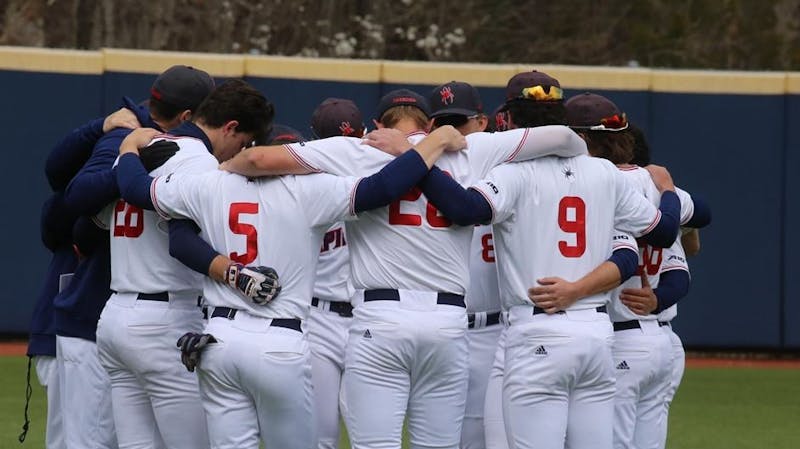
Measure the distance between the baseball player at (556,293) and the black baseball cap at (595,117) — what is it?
0.43 meters

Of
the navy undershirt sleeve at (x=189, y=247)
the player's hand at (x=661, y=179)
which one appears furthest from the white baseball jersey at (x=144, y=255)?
the player's hand at (x=661, y=179)

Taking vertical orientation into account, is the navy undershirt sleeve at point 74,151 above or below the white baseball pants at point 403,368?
above

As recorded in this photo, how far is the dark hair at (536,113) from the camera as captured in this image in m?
5.50

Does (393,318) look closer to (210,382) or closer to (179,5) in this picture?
(210,382)

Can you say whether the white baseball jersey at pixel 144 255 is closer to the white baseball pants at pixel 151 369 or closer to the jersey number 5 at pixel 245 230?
the white baseball pants at pixel 151 369

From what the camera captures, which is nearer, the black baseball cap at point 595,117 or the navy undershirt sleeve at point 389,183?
the navy undershirt sleeve at point 389,183

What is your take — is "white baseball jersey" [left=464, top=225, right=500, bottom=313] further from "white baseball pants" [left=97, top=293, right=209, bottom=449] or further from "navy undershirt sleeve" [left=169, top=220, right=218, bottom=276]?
"navy undershirt sleeve" [left=169, top=220, right=218, bottom=276]

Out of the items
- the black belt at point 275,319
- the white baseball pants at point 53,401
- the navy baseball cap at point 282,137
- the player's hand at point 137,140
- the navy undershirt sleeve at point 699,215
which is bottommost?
the white baseball pants at point 53,401

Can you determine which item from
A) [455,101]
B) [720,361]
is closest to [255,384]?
[455,101]

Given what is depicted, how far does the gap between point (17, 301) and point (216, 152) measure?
7.54m

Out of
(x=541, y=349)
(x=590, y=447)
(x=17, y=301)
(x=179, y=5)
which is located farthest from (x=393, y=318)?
(x=179, y=5)

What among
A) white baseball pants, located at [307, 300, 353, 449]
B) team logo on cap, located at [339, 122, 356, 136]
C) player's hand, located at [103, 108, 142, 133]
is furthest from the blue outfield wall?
player's hand, located at [103, 108, 142, 133]

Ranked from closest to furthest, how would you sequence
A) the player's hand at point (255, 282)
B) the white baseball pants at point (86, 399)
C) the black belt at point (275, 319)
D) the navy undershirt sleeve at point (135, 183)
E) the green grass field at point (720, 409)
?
the player's hand at point (255, 282) < the black belt at point (275, 319) < the navy undershirt sleeve at point (135, 183) < the white baseball pants at point (86, 399) < the green grass field at point (720, 409)

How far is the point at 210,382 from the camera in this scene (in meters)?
5.12
